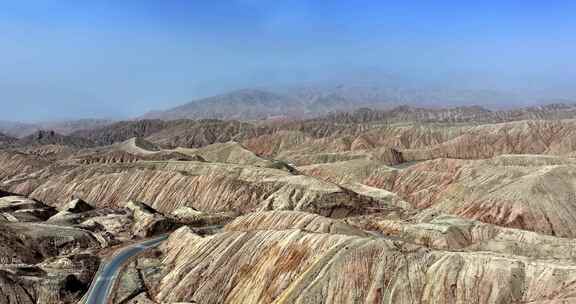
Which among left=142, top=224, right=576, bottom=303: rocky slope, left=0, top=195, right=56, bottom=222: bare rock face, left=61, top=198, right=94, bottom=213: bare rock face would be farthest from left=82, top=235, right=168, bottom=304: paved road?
left=61, top=198, right=94, bottom=213: bare rock face

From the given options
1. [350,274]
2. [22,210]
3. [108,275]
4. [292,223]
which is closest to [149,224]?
[108,275]

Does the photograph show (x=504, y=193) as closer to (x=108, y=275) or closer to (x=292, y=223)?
(x=292, y=223)

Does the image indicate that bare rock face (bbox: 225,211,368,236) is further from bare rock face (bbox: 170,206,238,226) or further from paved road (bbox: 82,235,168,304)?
bare rock face (bbox: 170,206,238,226)

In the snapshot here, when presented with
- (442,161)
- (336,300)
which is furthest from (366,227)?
(442,161)

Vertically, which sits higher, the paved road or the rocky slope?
the rocky slope

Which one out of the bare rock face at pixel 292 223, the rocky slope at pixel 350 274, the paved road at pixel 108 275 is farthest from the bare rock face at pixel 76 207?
the rocky slope at pixel 350 274

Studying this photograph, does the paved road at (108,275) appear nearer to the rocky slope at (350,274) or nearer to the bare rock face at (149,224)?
the rocky slope at (350,274)

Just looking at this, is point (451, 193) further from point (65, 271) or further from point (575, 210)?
point (65, 271)
